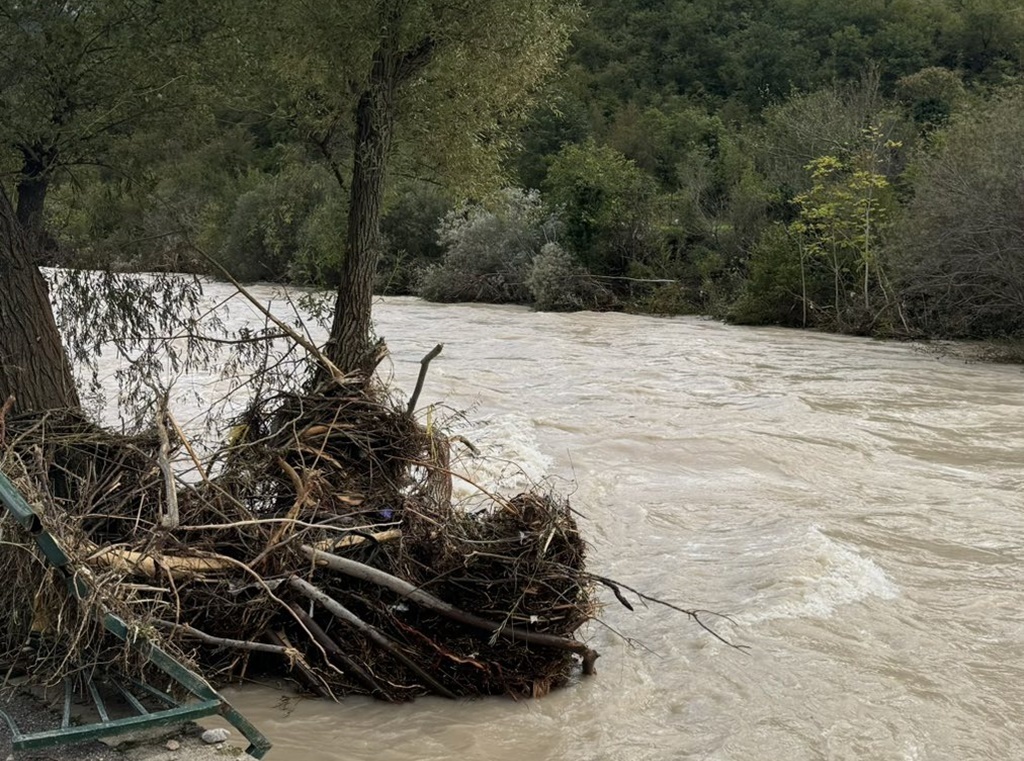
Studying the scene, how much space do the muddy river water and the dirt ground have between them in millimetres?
763

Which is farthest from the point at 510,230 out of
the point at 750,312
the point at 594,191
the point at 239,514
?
the point at 239,514

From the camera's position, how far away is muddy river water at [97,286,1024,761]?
5.55 m

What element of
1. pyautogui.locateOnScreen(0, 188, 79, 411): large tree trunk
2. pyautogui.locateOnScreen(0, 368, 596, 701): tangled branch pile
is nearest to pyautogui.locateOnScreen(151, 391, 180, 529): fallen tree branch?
pyautogui.locateOnScreen(0, 368, 596, 701): tangled branch pile

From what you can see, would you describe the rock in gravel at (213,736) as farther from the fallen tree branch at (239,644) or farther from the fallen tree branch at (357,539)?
the fallen tree branch at (357,539)

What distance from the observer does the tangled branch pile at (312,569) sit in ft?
17.2

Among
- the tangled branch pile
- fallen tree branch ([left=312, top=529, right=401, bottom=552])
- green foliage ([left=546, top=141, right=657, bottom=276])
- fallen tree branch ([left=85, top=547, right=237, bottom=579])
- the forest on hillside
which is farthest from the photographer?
green foliage ([left=546, top=141, right=657, bottom=276])

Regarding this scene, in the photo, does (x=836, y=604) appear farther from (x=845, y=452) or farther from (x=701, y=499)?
(x=845, y=452)

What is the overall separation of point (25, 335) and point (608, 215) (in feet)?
92.3

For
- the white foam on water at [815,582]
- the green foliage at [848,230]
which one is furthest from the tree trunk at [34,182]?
the green foliage at [848,230]

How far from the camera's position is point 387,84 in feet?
31.0

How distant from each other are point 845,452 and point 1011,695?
21.6 ft

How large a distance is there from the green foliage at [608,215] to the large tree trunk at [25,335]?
27.5 m

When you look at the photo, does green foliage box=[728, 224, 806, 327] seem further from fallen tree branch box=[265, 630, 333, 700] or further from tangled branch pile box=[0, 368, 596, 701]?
fallen tree branch box=[265, 630, 333, 700]

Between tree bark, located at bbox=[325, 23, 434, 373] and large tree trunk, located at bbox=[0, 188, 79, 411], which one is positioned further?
tree bark, located at bbox=[325, 23, 434, 373]
